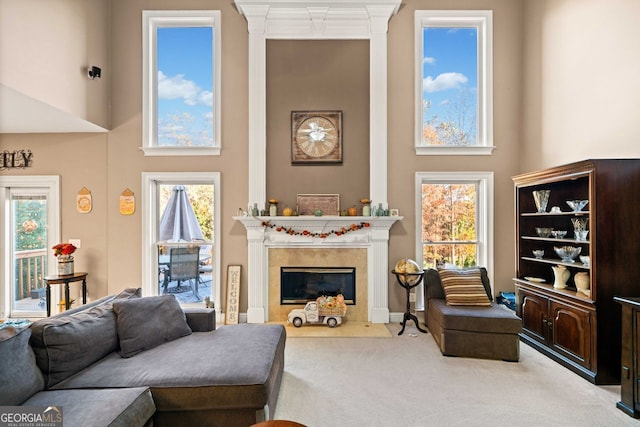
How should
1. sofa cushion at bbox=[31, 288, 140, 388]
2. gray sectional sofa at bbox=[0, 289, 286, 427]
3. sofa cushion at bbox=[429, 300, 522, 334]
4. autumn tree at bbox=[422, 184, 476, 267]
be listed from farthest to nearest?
autumn tree at bbox=[422, 184, 476, 267] < sofa cushion at bbox=[429, 300, 522, 334] < sofa cushion at bbox=[31, 288, 140, 388] < gray sectional sofa at bbox=[0, 289, 286, 427]

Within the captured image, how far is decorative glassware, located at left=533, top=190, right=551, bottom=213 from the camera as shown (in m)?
3.65

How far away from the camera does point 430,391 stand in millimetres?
2688

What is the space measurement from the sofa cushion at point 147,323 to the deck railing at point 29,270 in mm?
3205

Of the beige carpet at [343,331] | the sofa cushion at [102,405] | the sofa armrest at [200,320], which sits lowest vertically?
the beige carpet at [343,331]

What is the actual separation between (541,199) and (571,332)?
145 cm

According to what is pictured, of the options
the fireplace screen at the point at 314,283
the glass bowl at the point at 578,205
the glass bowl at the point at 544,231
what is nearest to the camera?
the glass bowl at the point at 578,205

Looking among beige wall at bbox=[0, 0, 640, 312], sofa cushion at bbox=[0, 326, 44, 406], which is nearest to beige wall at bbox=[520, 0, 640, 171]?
beige wall at bbox=[0, 0, 640, 312]

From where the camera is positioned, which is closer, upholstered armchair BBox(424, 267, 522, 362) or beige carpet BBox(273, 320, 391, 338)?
upholstered armchair BBox(424, 267, 522, 362)

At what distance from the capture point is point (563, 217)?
150 inches

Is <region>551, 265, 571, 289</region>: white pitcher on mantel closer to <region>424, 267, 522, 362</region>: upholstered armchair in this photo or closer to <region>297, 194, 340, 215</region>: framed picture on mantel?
<region>424, 267, 522, 362</region>: upholstered armchair

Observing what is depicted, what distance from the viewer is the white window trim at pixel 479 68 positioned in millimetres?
4504

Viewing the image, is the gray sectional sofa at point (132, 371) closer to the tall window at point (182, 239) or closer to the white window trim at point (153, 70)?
the tall window at point (182, 239)

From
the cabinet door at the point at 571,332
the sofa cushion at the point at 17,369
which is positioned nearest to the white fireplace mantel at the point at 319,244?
the cabinet door at the point at 571,332

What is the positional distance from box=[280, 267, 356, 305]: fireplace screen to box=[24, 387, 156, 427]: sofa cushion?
8.87 ft
